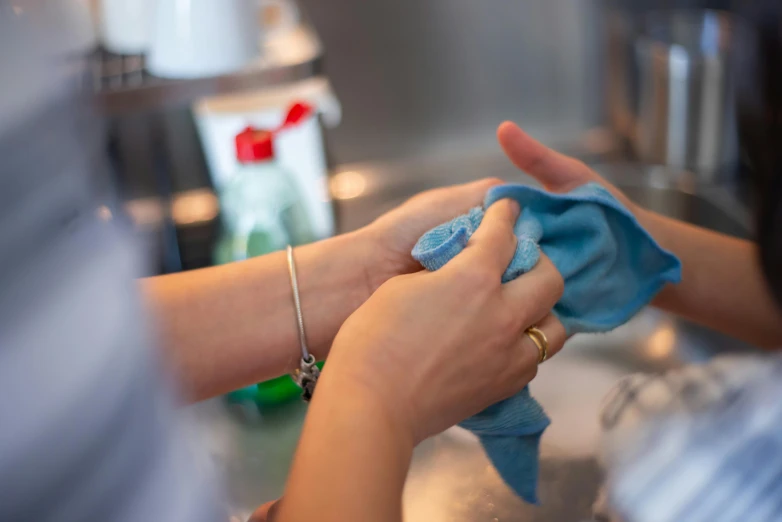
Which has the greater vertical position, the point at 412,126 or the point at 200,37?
the point at 200,37

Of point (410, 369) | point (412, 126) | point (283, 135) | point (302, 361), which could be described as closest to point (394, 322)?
point (410, 369)

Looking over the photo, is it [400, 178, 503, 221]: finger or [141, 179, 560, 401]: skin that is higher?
[400, 178, 503, 221]: finger

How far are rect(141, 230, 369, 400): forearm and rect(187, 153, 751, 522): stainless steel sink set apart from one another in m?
0.08

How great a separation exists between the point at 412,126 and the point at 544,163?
0.50 metres

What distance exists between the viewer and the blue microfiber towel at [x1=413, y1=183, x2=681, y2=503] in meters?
0.41

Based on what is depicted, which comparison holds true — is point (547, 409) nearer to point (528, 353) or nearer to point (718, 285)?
point (528, 353)

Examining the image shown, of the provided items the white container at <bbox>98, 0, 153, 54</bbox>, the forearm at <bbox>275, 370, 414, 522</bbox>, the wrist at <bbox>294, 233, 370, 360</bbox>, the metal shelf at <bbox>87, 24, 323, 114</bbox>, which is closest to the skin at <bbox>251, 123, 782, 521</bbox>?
the forearm at <bbox>275, 370, 414, 522</bbox>

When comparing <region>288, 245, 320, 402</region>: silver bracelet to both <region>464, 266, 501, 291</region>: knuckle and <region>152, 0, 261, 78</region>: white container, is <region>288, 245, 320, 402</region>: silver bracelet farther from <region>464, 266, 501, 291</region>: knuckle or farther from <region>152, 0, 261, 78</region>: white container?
<region>152, 0, 261, 78</region>: white container

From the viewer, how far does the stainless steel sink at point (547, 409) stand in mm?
405

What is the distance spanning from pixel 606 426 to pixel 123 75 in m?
0.53

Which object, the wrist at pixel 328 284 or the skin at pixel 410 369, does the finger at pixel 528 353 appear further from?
the wrist at pixel 328 284

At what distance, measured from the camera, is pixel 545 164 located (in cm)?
50

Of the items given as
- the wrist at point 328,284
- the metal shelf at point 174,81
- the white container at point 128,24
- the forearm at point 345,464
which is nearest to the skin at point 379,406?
the forearm at point 345,464

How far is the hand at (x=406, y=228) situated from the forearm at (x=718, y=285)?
15 centimetres
